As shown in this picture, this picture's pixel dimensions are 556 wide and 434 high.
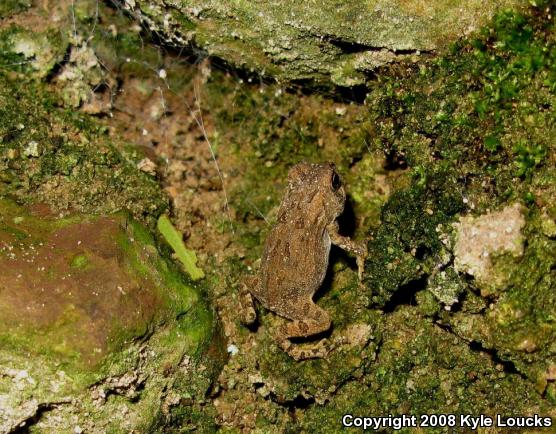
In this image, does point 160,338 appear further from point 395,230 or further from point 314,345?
point 395,230

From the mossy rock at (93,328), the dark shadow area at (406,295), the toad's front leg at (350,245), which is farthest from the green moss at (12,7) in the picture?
the dark shadow area at (406,295)

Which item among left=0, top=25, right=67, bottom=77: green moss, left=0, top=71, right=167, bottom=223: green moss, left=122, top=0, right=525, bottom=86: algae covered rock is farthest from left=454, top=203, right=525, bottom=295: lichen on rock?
left=0, top=25, right=67, bottom=77: green moss

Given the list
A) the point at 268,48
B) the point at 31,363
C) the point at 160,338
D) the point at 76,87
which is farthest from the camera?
the point at 76,87

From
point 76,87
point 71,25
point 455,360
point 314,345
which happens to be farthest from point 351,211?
point 71,25

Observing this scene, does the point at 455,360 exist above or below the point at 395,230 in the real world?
below

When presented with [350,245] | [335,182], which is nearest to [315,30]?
[335,182]

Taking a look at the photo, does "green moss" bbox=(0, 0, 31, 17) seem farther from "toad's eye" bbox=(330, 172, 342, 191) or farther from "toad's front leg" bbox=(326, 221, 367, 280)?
"toad's front leg" bbox=(326, 221, 367, 280)
